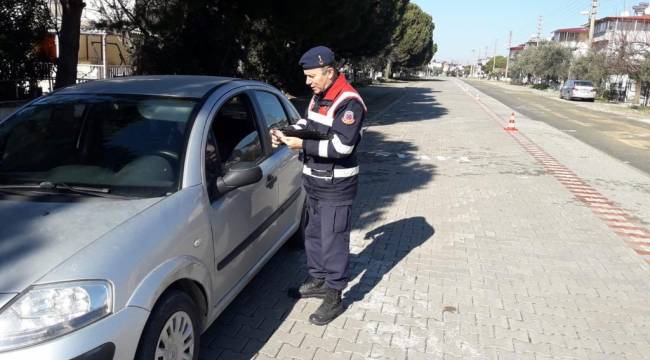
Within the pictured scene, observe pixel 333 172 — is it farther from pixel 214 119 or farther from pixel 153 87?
pixel 153 87

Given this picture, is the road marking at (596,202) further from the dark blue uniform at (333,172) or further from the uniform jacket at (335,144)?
the uniform jacket at (335,144)

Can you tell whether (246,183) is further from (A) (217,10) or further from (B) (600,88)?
(B) (600,88)

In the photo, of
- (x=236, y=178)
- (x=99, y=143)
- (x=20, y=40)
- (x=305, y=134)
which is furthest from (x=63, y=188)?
(x=20, y=40)

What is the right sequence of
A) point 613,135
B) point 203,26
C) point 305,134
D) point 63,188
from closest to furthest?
point 63,188
point 305,134
point 203,26
point 613,135

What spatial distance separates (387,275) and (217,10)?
397 inches

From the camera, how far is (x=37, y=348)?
2.02 metres

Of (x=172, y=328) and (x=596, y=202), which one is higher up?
(x=172, y=328)

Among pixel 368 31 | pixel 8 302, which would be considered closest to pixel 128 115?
pixel 8 302

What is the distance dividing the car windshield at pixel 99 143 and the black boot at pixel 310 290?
1554 mm

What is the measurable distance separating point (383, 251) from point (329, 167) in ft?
6.63

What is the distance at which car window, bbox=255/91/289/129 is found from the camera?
14.1 ft

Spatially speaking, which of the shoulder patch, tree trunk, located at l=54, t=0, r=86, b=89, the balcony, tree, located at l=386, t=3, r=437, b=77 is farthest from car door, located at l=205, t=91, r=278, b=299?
tree, located at l=386, t=3, r=437, b=77

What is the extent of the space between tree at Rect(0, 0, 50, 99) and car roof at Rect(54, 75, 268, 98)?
8033mm

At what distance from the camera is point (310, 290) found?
4125 millimetres
